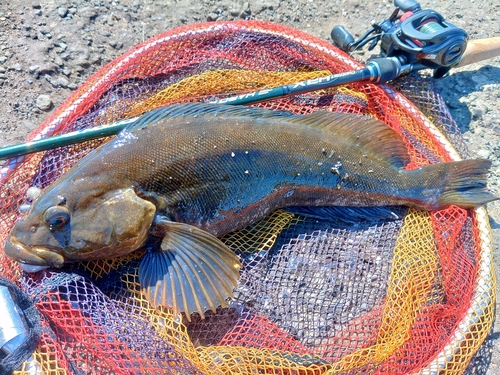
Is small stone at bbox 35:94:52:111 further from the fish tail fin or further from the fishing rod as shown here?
the fish tail fin

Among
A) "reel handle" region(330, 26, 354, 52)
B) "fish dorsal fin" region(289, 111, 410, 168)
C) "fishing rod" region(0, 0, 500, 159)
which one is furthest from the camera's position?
"reel handle" region(330, 26, 354, 52)

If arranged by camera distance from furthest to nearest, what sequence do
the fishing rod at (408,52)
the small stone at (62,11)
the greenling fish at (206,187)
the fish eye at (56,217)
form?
the small stone at (62,11)
the fishing rod at (408,52)
the greenling fish at (206,187)
the fish eye at (56,217)

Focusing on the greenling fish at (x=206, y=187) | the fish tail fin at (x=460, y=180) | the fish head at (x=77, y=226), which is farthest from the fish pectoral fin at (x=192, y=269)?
the fish tail fin at (x=460, y=180)

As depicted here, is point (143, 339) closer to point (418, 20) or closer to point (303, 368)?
point (303, 368)

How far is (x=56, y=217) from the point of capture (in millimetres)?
2732

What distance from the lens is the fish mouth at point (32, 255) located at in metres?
2.73

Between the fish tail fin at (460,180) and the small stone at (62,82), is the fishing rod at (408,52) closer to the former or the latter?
the fish tail fin at (460,180)

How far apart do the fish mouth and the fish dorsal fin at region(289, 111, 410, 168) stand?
198 centimetres

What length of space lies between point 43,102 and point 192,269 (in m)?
2.62

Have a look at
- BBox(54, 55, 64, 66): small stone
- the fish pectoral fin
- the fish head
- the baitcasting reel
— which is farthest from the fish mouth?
the baitcasting reel

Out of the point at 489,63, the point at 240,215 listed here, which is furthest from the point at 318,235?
the point at 489,63

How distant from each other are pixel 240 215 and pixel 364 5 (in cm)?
374

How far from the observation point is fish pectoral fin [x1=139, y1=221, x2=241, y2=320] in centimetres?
288

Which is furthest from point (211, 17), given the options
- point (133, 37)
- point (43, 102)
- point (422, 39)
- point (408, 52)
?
point (422, 39)
